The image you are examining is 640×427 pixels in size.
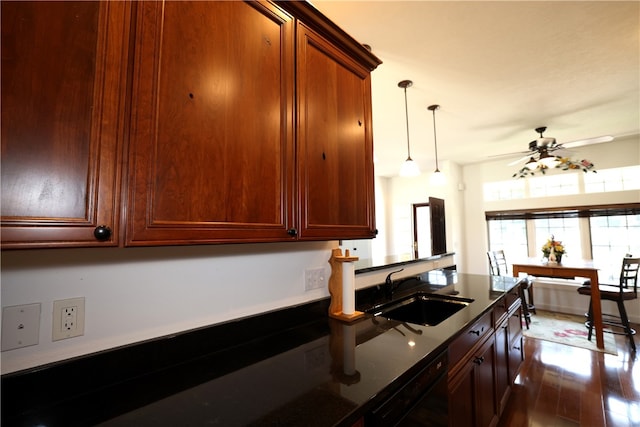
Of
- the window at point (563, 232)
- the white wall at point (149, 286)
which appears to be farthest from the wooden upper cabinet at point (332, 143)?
the window at point (563, 232)

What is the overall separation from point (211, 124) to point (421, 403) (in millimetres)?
1243

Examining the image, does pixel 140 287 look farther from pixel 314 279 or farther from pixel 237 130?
pixel 314 279

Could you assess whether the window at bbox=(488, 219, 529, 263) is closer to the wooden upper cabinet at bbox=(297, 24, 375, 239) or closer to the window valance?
the window valance

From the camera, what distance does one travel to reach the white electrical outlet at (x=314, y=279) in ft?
4.90

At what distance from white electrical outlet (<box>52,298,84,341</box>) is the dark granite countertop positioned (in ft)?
0.27

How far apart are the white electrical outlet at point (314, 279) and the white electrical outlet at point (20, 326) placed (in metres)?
1.02

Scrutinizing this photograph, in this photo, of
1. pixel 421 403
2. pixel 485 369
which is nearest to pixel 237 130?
pixel 421 403

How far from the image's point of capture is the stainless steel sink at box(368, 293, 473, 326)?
1875mm

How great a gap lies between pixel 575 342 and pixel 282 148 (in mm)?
4328

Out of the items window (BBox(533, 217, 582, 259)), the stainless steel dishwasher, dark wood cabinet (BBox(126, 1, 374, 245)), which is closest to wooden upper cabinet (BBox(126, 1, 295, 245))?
dark wood cabinet (BBox(126, 1, 374, 245))

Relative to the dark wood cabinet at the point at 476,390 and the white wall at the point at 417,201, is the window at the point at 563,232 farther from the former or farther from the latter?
the dark wood cabinet at the point at 476,390

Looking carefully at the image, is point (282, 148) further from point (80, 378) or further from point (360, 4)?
point (360, 4)

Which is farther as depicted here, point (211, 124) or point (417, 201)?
point (417, 201)

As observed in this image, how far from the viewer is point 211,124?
89 cm
